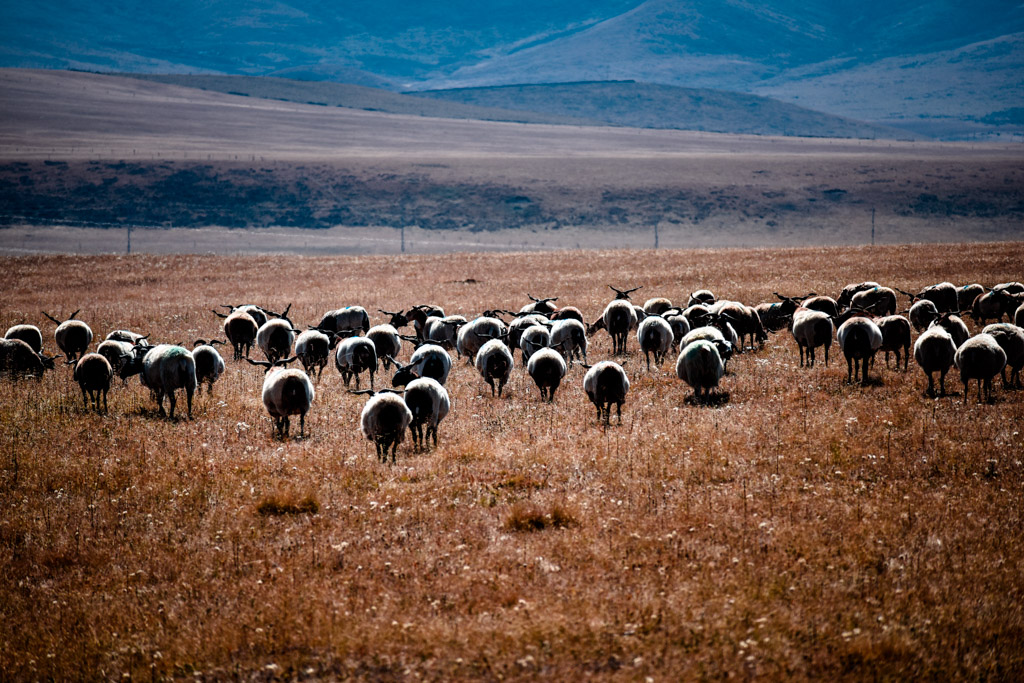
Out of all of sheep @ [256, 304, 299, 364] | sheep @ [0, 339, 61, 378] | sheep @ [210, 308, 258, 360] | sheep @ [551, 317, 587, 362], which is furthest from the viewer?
sheep @ [210, 308, 258, 360]

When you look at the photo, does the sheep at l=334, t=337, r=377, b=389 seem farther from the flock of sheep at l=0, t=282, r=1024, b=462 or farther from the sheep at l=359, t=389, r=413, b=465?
the sheep at l=359, t=389, r=413, b=465

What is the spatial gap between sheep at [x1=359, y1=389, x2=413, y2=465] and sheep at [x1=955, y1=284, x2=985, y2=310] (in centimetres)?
2011

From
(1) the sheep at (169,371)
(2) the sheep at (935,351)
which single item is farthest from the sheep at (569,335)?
(1) the sheep at (169,371)

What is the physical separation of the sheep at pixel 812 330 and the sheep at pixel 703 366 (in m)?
4.27

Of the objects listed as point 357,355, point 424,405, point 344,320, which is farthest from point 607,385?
point 344,320

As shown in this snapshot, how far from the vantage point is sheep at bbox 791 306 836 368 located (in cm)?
1880

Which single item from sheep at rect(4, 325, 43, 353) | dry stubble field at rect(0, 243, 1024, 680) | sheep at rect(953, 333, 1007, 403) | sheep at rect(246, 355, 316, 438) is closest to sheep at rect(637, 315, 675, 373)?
dry stubble field at rect(0, 243, 1024, 680)

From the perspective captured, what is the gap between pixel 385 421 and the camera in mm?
11938

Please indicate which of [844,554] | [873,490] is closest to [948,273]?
[873,490]

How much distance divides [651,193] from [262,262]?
2183 inches

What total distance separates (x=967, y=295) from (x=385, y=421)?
20724 mm

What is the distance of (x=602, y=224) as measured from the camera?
83688mm

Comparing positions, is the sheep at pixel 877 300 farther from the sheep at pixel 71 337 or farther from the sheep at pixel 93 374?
the sheep at pixel 71 337

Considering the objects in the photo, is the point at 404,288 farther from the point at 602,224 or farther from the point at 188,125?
the point at 188,125
